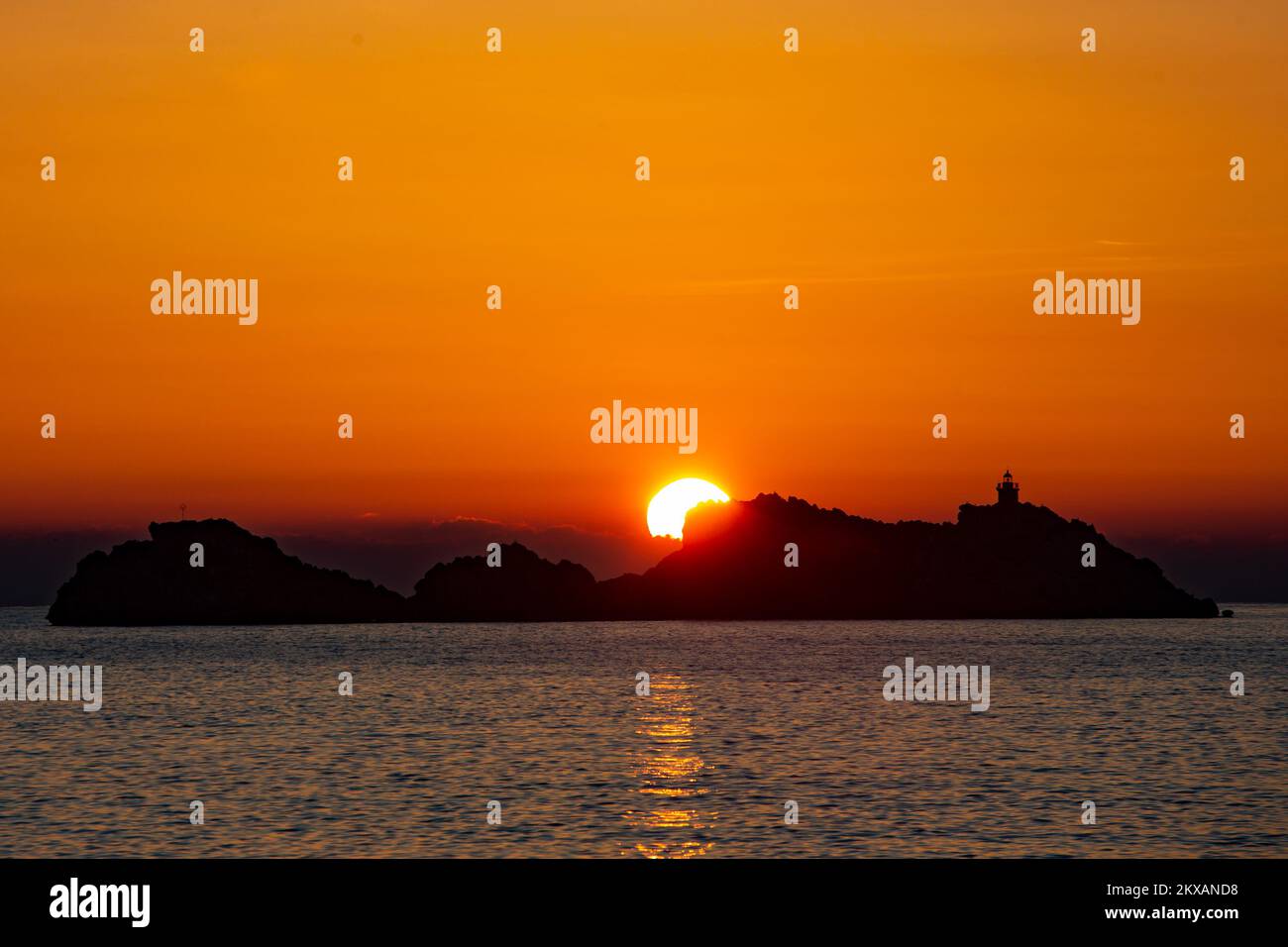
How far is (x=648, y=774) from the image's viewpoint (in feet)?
198

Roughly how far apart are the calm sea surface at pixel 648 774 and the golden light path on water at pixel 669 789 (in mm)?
188

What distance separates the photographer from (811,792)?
54.2 m

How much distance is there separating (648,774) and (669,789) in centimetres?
526

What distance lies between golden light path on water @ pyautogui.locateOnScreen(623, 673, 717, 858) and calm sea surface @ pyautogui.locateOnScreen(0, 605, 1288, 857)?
0.62 ft

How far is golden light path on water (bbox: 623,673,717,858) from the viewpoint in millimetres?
43688
